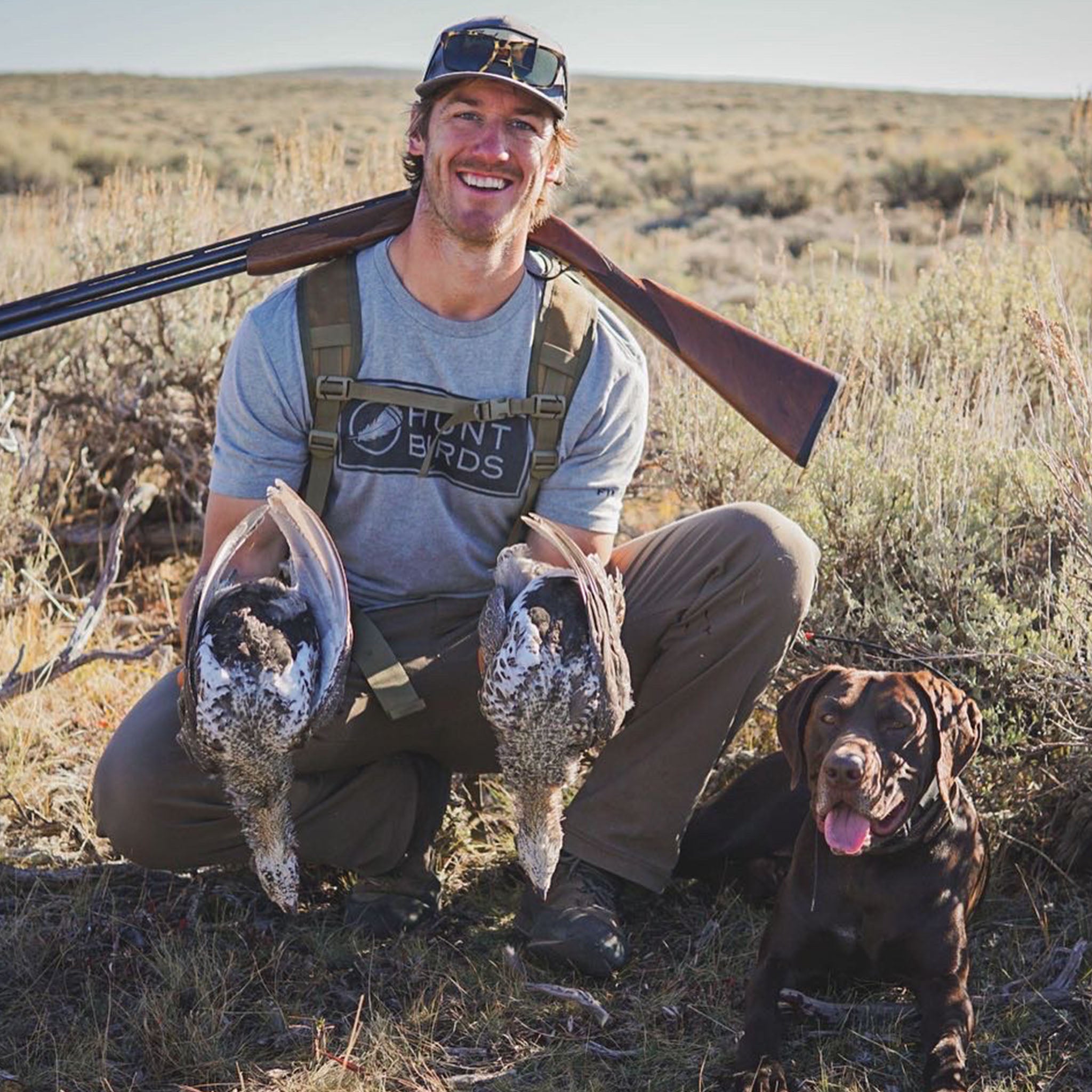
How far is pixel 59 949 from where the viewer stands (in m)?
3.36

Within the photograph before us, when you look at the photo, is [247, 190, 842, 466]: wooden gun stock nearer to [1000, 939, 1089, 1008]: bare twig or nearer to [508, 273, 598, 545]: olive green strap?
[508, 273, 598, 545]: olive green strap

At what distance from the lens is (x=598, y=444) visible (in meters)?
3.59

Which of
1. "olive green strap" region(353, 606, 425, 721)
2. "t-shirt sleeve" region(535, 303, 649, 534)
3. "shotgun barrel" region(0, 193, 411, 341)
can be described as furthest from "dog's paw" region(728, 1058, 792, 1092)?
"shotgun barrel" region(0, 193, 411, 341)

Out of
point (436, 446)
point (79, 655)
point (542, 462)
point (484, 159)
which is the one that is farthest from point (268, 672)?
point (79, 655)

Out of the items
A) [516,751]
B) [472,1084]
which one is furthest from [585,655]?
[472,1084]

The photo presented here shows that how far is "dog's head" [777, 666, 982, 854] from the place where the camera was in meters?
2.87

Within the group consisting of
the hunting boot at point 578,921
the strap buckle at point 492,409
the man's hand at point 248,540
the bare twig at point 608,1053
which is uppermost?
the strap buckle at point 492,409

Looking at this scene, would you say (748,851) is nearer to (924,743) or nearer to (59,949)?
(924,743)

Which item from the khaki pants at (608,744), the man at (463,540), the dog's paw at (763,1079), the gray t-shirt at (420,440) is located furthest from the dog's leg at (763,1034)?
the gray t-shirt at (420,440)

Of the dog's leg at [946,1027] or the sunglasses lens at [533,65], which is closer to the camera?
the dog's leg at [946,1027]

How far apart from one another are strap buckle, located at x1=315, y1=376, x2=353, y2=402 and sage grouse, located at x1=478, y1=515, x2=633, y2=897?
72cm

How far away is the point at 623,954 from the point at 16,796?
2.00 m

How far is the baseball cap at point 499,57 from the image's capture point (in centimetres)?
332

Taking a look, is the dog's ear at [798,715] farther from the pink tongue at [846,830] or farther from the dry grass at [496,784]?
the dry grass at [496,784]
